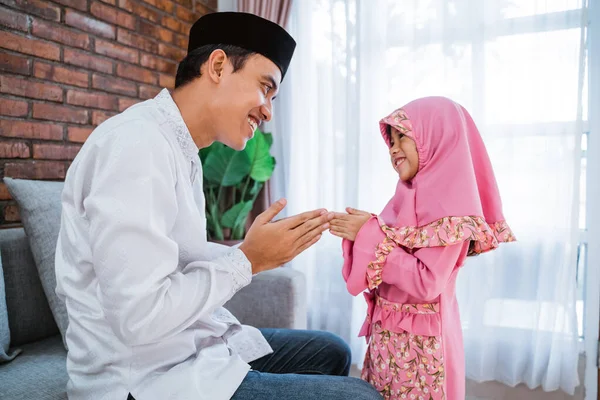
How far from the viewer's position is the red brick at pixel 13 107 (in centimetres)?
169

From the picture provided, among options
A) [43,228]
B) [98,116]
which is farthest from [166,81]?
[43,228]

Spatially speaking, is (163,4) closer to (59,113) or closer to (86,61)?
(86,61)

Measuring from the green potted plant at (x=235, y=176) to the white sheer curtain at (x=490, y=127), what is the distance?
0.38 m

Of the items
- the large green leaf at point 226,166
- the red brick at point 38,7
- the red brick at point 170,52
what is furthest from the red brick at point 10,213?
the red brick at point 170,52

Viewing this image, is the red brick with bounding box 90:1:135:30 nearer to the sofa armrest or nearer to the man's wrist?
the sofa armrest

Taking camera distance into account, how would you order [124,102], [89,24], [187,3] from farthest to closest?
[187,3] → [124,102] → [89,24]

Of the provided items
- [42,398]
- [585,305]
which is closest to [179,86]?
[42,398]

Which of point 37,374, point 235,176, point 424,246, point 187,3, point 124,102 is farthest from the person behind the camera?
point 187,3

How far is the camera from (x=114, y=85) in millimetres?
2225

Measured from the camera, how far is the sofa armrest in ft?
5.49

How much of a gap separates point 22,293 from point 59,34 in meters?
1.17

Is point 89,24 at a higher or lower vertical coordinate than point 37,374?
higher

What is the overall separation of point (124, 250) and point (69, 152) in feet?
4.81

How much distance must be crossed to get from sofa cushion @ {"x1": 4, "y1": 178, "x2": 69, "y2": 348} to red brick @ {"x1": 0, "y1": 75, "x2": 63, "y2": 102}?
492 millimetres
